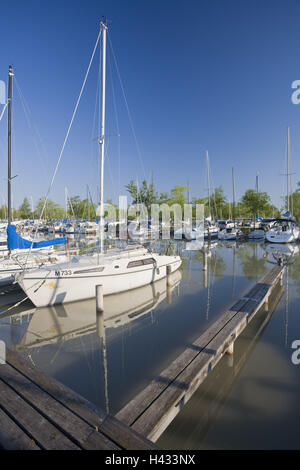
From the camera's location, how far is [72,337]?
278 inches

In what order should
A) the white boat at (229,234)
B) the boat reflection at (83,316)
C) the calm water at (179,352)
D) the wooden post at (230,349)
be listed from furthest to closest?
the white boat at (229,234) → the boat reflection at (83,316) → the wooden post at (230,349) → the calm water at (179,352)

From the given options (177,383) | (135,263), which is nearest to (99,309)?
(135,263)

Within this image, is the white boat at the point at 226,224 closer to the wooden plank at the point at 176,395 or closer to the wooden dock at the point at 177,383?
the wooden dock at the point at 177,383

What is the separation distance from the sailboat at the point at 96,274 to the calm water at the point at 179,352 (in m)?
0.46

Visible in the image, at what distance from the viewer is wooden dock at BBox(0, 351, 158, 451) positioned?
108 inches

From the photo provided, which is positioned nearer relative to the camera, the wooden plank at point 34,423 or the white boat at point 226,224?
the wooden plank at point 34,423

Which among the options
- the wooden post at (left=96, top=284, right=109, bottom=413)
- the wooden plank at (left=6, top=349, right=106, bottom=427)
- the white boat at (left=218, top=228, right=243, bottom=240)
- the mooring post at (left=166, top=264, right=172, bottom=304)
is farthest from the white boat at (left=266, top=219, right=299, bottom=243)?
the wooden plank at (left=6, top=349, right=106, bottom=427)

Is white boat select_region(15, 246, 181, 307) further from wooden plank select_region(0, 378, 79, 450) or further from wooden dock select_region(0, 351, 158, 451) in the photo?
wooden plank select_region(0, 378, 79, 450)

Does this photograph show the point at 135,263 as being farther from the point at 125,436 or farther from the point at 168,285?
the point at 125,436

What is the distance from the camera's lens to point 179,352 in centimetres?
607

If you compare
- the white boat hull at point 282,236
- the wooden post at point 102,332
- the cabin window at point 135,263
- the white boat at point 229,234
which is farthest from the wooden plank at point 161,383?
the white boat at point 229,234

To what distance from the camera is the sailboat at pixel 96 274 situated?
29.1 ft
